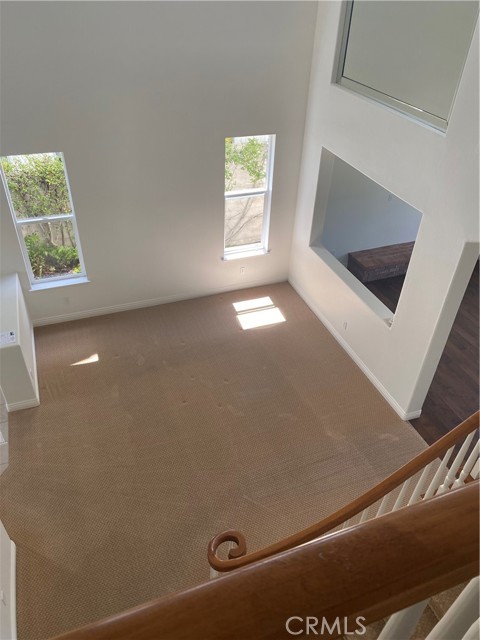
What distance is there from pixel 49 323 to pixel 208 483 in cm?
335

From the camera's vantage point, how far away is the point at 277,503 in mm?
4465

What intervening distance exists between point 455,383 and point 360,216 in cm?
303

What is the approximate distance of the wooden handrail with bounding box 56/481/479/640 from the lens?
51 cm

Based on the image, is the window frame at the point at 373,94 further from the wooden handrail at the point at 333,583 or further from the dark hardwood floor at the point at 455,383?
the wooden handrail at the point at 333,583

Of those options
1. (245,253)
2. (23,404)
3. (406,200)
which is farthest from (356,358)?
(23,404)

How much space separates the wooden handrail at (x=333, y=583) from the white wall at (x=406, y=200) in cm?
384

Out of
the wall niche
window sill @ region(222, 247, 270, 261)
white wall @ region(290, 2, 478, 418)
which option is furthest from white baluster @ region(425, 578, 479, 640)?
window sill @ region(222, 247, 270, 261)

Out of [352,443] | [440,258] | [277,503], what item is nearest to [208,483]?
[277,503]

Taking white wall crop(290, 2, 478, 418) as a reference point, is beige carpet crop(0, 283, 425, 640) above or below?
below

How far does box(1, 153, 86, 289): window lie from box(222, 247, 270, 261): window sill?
2.07 meters

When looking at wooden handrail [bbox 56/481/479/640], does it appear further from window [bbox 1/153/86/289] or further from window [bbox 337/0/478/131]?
window [bbox 1/153/86/289]

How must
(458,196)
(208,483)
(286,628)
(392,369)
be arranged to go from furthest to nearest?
(392,369) < (208,483) < (458,196) < (286,628)

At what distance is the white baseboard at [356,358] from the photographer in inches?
210

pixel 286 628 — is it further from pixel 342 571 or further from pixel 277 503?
pixel 277 503
